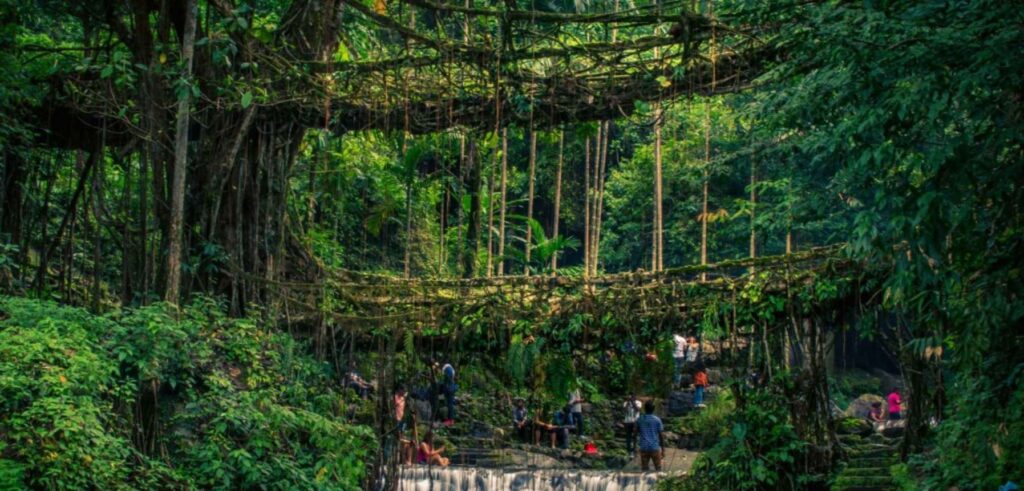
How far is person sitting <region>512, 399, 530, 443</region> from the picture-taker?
19281 millimetres

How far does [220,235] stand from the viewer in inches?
485

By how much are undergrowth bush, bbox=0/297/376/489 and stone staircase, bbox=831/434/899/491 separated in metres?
4.96

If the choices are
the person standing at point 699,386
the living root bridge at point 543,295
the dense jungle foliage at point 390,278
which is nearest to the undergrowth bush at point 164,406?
the dense jungle foliage at point 390,278

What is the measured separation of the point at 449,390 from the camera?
18875mm

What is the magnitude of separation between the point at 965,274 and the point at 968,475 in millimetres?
2020

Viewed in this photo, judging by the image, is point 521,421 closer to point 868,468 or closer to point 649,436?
point 649,436

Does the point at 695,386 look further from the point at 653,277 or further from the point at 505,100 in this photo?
the point at 505,100

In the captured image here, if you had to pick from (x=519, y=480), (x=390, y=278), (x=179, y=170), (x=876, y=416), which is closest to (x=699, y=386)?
(x=876, y=416)

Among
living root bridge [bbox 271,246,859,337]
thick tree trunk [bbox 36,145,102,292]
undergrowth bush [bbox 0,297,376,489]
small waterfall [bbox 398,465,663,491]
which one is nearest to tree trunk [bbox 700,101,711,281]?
small waterfall [bbox 398,465,663,491]

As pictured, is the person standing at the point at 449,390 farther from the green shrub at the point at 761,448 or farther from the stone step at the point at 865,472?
the stone step at the point at 865,472

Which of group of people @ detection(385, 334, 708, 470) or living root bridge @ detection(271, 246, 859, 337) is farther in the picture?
group of people @ detection(385, 334, 708, 470)

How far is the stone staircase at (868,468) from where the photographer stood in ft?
40.6

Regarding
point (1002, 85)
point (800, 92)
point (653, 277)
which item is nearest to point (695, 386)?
point (653, 277)

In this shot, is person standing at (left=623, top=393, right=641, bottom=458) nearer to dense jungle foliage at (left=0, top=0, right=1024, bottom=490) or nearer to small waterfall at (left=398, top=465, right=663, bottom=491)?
small waterfall at (left=398, top=465, right=663, bottom=491)
